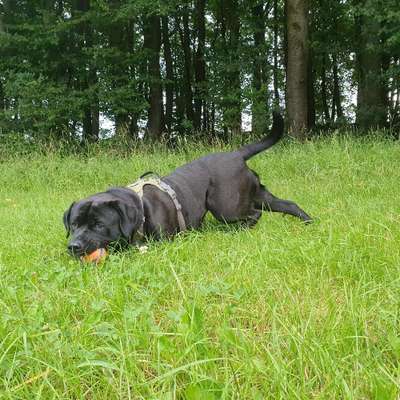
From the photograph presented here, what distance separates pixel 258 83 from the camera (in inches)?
671

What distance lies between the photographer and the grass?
1.56m

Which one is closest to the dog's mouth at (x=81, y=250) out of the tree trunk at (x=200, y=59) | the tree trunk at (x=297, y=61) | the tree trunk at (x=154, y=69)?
the tree trunk at (x=297, y=61)

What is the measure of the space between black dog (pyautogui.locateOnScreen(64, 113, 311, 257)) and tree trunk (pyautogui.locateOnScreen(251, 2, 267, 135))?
34.3 feet

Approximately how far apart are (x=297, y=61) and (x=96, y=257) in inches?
398

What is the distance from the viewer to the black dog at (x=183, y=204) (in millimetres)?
3641

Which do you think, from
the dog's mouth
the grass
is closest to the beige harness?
the grass

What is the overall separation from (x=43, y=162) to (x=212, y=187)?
226 inches

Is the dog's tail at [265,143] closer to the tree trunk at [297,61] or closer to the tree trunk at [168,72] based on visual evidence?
the tree trunk at [297,61]

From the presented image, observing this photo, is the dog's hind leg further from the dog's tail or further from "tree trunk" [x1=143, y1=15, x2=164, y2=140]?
"tree trunk" [x1=143, y1=15, x2=164, y2=140]

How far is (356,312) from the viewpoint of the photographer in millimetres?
1972

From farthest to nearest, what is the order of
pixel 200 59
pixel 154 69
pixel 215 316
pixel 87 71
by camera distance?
pixel 200 59, pixel 154 69, pixel 87 71, pixel 215 316

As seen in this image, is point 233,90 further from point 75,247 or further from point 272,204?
point 75,247


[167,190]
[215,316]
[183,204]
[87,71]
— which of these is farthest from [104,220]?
[87,71]

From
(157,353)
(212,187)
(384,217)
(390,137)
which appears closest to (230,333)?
(157,353)
